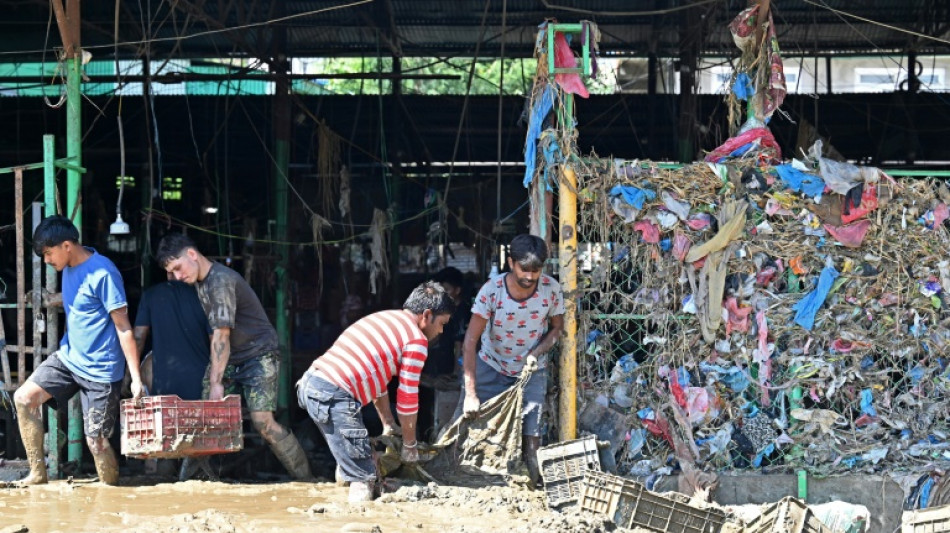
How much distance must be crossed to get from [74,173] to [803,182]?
16.4 ft

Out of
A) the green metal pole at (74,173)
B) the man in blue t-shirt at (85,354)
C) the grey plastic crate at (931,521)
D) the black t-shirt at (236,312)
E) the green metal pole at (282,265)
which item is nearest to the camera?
the grey plastic crate at (931,521)

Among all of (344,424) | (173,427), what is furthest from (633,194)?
(173,427)

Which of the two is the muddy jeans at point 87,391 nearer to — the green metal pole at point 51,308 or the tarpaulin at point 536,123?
the green metal pole at point 51,308

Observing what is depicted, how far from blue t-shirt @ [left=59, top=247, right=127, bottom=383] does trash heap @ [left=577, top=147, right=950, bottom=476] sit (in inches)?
120

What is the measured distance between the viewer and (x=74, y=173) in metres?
7.59

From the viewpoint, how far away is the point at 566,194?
724cm

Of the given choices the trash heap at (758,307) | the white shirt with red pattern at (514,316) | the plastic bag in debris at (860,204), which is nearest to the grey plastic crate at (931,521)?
the trash heap at (758,307)

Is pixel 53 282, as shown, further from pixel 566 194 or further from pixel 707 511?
pixel 707 511

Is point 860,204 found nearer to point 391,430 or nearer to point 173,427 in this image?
point 391,430

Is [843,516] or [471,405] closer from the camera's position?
[471,405]

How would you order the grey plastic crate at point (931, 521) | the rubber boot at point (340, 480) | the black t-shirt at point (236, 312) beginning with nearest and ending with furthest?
the grey plastic crate at point (931, 521), the rubber boot at point (340, 480), the black t-shirt at point (236, 312)

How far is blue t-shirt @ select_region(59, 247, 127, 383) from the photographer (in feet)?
22.9

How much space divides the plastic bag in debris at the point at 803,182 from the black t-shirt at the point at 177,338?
13.3 ft

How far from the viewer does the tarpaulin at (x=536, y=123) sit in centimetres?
736
